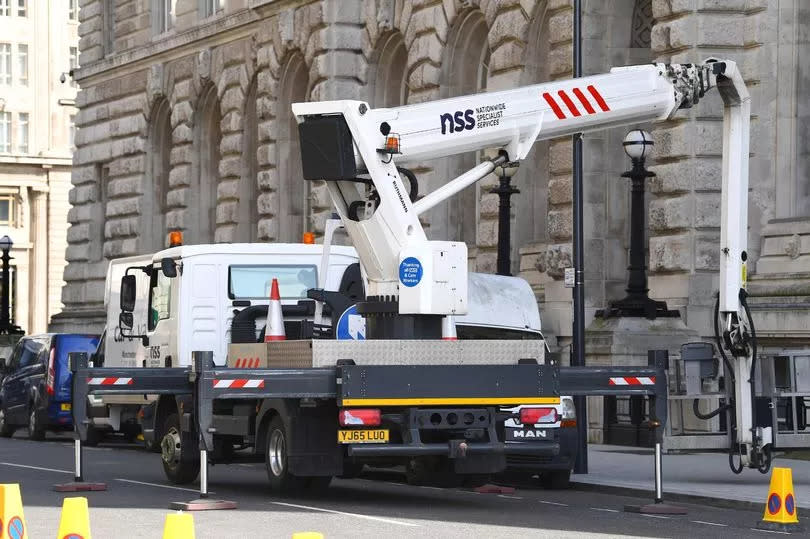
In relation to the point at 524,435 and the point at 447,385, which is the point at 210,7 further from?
the point at 447,385

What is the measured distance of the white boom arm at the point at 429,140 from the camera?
1800 cm

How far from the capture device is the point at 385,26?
3762 cm

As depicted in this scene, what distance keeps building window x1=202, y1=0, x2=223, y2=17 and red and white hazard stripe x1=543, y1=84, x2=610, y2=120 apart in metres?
27.4

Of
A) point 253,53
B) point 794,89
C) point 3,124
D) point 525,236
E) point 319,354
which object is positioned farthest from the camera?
point 3,124

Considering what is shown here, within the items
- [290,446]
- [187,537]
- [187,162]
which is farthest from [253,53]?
[187,537]

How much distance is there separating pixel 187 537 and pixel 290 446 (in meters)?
8.11

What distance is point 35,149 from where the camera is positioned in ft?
307

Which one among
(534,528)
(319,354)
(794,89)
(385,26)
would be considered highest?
(385,26)

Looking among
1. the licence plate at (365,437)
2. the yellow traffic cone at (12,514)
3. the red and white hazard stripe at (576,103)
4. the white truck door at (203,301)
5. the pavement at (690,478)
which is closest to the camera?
the yellow traffic cone at (12,514)

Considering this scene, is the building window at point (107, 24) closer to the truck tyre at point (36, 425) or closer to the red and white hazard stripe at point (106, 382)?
the truck tyre at point (36, 425)

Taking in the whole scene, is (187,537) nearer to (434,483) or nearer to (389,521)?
(389,521)

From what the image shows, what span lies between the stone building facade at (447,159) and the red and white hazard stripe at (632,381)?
7845 millimetres

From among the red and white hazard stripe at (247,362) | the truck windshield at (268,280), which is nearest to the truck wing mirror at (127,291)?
the truck windshield at (268,280)

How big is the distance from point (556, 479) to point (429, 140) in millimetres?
4790
